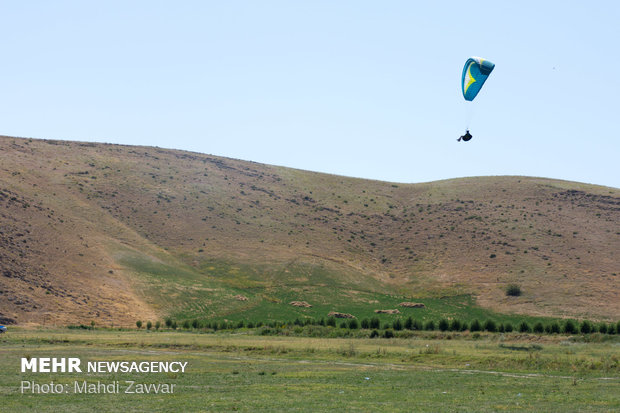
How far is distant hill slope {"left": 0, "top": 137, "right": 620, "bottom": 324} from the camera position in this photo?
270 feet

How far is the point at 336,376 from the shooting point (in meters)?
28.5

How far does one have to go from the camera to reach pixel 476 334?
178ft

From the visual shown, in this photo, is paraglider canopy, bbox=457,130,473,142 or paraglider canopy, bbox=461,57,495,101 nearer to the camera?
paraglider canopy, bbox=457,130,473,142

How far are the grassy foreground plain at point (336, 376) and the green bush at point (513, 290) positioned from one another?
43.1 metres

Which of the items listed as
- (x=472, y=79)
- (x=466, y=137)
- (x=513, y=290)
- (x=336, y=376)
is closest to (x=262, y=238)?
(x=513, y=290)

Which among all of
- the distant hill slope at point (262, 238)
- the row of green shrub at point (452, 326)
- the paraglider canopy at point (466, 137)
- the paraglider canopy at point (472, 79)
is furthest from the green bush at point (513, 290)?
the paraglider canopy at point (466, 137)

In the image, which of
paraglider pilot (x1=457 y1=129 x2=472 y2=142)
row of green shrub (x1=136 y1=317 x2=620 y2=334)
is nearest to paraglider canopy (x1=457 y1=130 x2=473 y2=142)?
paraglider pilot (x1=457 y1=129 x2=472 y2=142)

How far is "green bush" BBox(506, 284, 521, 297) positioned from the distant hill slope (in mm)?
1424

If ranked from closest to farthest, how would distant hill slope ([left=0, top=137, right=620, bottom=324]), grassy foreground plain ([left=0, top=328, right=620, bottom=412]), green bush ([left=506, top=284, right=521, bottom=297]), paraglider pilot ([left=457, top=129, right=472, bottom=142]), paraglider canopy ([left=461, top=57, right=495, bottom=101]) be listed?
grassy foreground plain ([left=0, top=328, right=620, bottom=412]) → paraglider pilot ([left=457, top=129, right=472, bottom=142]) → paraglider canopy ([left=461, top=57, right=495, bottom=101]) → distant hill slope ([left=0, top=137, right=620, bottom=324]) → green bush ([left=506, top=284, right=521, bottom=297])

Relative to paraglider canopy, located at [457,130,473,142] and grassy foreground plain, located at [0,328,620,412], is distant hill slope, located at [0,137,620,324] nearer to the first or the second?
grassy foreground plain, located at [0,328,620,412]

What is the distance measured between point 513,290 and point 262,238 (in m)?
42.7

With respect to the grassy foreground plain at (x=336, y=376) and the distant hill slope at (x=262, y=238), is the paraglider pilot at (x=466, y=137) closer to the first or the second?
the grassy foreground plain at (x=336, y=376)

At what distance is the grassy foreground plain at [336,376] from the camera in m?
20.5

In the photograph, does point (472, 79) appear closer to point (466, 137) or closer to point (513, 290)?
point (466, 137)
